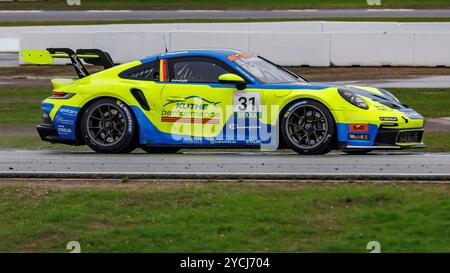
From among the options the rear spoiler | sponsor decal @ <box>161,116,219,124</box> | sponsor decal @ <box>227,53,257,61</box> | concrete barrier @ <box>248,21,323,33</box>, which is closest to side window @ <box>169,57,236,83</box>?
sponsor decal @ <box>227,53,257,61</box>

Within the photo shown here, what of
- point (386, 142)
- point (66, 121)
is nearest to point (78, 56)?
point (66, 121)

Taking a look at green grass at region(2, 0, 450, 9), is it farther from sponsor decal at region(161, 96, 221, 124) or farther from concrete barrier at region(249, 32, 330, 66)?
sponsor decal at region(161, 96, 221, 124)

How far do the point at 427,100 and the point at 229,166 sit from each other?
10308mm

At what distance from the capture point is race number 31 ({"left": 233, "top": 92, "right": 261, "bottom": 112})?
1223cm

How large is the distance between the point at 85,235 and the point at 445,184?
354 centimetres

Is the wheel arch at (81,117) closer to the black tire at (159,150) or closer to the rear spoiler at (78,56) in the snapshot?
the black tire at (159,150)

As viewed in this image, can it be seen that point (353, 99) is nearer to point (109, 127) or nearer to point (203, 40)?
point (109, 127)

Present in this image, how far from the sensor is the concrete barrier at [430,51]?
26203mm

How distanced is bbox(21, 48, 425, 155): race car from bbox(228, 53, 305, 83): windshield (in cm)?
2

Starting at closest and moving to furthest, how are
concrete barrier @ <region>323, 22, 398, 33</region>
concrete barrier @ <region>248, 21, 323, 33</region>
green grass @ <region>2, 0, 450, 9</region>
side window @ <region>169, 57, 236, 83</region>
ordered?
1. side window @ <region>169, 57, 236, 83</region>
2. concrete barrier @ <region>323, 22, 398, 33</region>
3. concrete barrier @ <region>248, 21, 323, 33</region>
4. green grass @ <region>2, 0, 450, 9</region>

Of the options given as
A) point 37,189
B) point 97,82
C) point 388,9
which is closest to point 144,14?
point 388,9

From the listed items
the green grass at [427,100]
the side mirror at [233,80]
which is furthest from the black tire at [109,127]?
the green grass at [427,100]

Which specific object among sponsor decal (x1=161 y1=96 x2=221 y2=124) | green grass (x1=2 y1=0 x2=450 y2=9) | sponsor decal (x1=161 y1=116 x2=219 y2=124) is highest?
green grass (x1=2 y1=0 x2=450 y2=9)

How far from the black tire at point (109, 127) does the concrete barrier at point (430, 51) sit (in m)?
14.8
